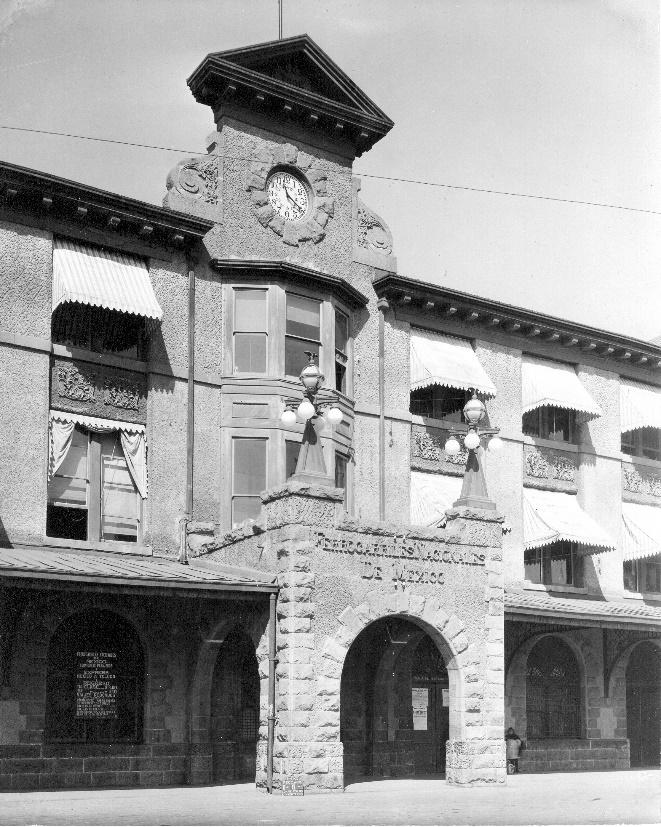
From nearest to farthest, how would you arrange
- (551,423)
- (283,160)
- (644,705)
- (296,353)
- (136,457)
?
(136,457) < (296,353) < (283,160) < (644,705) < (551,423)

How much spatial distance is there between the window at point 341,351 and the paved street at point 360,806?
869 cm

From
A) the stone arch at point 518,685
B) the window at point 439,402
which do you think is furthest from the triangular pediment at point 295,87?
the stone arch at point 518,685

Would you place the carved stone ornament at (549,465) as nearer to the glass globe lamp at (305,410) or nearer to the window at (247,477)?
the window at (247,477)

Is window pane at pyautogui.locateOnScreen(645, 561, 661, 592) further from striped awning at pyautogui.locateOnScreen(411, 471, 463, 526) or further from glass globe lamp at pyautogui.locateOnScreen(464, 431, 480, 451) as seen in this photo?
glass globe lamp at pyautogui.locateOnScreen(464, 431, 480, 451)

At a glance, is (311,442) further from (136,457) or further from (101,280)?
(101,280)

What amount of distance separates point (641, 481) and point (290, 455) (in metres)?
11.9

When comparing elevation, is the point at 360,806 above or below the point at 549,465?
below

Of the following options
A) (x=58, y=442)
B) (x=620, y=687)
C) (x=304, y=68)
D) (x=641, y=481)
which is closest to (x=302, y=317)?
(x=304, y=68)

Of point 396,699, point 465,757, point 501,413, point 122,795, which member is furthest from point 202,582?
point 501,413

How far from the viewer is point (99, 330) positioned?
80.5 feet

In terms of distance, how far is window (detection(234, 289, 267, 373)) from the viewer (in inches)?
1024

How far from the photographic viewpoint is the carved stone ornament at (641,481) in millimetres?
32906

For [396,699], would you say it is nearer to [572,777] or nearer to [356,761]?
[356,761]

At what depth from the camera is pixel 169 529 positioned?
2445 cm
